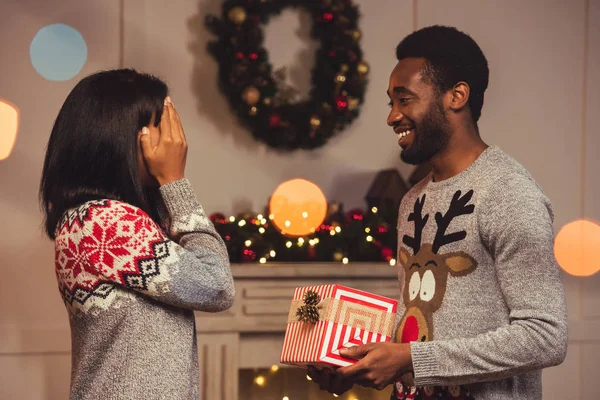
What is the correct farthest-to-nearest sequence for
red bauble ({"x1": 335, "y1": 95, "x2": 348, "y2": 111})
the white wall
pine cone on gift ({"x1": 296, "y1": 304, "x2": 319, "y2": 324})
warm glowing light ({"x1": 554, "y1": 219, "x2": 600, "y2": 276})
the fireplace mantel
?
1. warm glowing light ({"x1": 554, "y1": 219, "x2": 600, "y2": 276})
2. red bauble ({"x1": 335, "y1": 95, "x2": 348, "y2": 111})
3. the white wall
4. the fireplace mantel
5. pine cone on gift ({"x1": 296, "y1": 304, "x2": 319, "y2": 324})

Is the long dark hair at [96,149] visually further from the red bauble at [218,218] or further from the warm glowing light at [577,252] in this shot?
the warm glowing light at [577,252]

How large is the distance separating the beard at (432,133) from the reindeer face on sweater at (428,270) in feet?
0.42

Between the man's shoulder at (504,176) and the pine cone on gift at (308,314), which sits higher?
the man's shoulder at (504,176)

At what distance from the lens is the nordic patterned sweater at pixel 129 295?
56.0 inches

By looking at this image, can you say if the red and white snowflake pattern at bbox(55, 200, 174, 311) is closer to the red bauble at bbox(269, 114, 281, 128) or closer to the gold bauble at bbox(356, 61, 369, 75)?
the red bauble at bbox(269, 114, 281, 128)

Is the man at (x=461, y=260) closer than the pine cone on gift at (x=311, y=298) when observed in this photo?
Yes

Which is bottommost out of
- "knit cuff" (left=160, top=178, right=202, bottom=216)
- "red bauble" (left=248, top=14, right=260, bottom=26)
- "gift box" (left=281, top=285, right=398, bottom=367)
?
"gift box" (left=281, top=285, right=398, bottom=367)

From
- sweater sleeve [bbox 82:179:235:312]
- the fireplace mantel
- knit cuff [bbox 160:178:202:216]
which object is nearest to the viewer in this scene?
sweater sleeve [bbox 82:179:235:312]

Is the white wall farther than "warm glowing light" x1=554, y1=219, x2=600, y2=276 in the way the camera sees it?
No

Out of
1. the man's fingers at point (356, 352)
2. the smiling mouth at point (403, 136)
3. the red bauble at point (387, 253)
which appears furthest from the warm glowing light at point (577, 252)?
the man's fingers at point (356, 352)

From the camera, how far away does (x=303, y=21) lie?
150 inches

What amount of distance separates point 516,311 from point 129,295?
2.50 feet

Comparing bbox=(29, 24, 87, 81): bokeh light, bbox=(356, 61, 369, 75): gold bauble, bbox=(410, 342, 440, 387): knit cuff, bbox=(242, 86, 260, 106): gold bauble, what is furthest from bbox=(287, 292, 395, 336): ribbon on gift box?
bbox=(29, 24, 87, 81): bokeh light

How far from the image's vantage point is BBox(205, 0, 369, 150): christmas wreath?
355 cm
